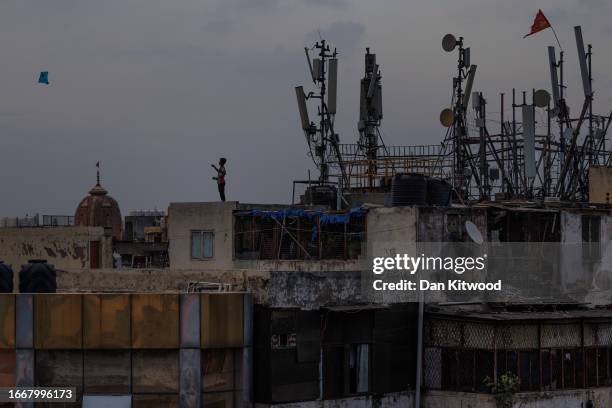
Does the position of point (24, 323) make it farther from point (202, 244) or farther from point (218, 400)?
point (202, 244)

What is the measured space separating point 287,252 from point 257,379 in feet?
26.8

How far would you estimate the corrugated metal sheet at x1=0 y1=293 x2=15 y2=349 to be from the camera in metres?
24.3

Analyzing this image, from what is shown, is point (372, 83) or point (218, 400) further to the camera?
point (372, 83)

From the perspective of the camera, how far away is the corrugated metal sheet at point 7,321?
24.3m

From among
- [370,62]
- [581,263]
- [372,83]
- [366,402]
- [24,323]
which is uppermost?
[370,62]

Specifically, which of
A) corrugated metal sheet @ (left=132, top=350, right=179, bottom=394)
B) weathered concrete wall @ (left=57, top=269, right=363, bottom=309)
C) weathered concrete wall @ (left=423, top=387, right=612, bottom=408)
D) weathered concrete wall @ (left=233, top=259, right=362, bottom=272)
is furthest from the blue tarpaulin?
corrugated metal sheet @ (left=132, top=350, right=179, bottom=394)

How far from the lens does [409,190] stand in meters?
30.6

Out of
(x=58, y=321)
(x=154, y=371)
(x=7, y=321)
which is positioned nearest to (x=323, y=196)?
(x=154, y=371)

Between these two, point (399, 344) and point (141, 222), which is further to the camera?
point (141, 222)

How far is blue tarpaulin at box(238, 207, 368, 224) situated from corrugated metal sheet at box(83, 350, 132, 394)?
339 inches

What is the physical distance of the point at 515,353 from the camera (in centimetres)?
2606

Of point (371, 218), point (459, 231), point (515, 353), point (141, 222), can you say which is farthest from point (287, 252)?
point (141, 222)

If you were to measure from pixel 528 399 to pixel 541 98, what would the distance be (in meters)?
14.5

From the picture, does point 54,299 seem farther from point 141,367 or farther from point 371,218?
point 371,218
